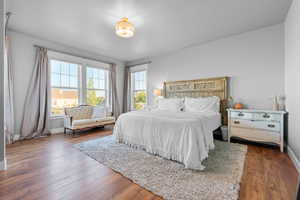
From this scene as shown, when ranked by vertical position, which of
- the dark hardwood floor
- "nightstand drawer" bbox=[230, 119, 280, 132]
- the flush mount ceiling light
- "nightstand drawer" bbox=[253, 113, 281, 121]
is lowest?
the dark hardwood floor

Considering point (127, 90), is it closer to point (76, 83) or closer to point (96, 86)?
point (96, 86)

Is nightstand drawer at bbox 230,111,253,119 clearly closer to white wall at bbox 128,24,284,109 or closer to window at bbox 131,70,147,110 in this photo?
white wall at bbox 128,24,284,109

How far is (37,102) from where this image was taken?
3535 mm

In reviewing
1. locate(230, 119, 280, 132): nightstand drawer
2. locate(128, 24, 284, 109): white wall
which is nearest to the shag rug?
locate(230, 119, 280, 132): nightstand drawer

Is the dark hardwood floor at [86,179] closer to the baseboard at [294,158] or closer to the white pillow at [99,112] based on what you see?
the baseboard at [294,158]

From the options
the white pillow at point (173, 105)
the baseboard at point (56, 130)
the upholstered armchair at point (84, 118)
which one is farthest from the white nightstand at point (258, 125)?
the baseboard at point (56, 130)

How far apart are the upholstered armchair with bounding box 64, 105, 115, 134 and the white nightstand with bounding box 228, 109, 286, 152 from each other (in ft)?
12.0

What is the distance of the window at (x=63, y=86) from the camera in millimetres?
4027

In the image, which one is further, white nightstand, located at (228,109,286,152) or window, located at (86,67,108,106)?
window, located at (86,67,108,106)

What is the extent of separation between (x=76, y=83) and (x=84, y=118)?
1.23m

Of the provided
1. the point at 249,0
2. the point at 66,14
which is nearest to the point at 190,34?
the point at 249,0

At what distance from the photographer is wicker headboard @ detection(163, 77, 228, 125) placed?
11.6 feet

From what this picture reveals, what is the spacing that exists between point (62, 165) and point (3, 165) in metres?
0.75

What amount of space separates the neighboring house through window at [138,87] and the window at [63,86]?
7.11ft
